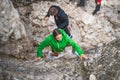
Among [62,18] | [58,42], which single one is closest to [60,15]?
[62,18]

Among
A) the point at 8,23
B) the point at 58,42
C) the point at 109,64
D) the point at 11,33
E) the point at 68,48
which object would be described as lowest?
the point at 68,48

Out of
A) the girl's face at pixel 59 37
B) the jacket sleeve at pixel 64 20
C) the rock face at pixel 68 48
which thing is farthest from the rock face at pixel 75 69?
the jacket sleeve at pixel 64 20

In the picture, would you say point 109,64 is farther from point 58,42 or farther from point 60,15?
point 60,15

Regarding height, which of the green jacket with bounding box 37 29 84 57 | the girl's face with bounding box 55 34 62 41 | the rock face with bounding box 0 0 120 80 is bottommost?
the rock face with bounding box 0 0 120 80

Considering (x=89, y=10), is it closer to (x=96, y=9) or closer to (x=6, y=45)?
(x=96, y=9)

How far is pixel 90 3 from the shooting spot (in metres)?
16.7

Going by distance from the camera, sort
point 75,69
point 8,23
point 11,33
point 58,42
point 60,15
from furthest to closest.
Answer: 1. point 11,33
2. point 8,23
3. point 60,15
4. point 58,42
5. point 75,69

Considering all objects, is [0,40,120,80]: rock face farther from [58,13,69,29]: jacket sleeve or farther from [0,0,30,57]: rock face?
[0,0,30,57]: rock face

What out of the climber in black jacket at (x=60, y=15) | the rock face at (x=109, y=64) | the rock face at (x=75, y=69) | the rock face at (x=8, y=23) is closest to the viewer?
the rock face at (x=109, y=64)

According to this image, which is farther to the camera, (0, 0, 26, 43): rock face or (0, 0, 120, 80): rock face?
(0, 0, 26, 43): rock face

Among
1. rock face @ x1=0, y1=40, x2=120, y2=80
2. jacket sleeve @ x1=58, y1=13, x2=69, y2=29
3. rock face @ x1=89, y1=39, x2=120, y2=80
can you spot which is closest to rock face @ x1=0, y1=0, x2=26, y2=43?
jacket sleeve @ x1=58, y1=13, x2=69, y2=29

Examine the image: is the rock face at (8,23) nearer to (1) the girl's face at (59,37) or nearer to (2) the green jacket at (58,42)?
(2) the green jacket at (58,42)

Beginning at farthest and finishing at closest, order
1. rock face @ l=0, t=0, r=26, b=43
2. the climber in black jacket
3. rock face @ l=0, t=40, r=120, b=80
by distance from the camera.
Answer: rock face @ l=0, t=0, r=26, b=43, the climber in black jacket, rock face @ l=0, t=40, r=120, b=80

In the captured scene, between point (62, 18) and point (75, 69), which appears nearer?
point (75, 69)
